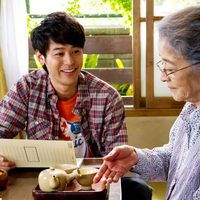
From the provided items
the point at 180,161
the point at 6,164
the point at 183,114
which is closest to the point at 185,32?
the point at 183,114

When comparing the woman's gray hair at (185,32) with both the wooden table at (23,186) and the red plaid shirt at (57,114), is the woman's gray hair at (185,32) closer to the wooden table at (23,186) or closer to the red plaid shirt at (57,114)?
the wooden table at (23,186)

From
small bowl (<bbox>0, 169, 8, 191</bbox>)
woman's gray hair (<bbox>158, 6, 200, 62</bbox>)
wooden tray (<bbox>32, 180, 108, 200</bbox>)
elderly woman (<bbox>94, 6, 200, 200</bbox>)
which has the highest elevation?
woman's gray hair (<bbox>158, 6, 200, 62</bbox>)

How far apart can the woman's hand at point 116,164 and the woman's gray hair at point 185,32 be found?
1.31ft

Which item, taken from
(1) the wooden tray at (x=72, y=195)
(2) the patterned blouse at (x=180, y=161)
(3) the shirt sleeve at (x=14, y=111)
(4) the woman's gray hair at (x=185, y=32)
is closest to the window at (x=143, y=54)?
(3) the shirt sleeve at (x=14, y=111)

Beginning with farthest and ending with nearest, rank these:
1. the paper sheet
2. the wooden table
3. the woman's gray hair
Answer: the paper sheet, the wooden table, the woman's gray hair

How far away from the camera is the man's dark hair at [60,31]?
181cm

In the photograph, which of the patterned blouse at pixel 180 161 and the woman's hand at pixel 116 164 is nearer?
the patterned blouse at pixel 180 161

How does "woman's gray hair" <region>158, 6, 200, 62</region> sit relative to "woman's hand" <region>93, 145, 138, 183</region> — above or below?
above

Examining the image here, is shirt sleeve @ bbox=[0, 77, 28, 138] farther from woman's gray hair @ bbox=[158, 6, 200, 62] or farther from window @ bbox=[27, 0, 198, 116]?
window @ bbox=[27, 0, 198, 116]

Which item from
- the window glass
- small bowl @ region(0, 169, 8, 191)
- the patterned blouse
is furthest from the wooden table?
the window glass

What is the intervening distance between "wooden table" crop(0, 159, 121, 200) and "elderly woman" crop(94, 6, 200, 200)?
0.05 m

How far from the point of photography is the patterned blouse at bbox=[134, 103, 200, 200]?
3.87 ft

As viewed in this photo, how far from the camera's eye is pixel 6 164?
5.04 ft

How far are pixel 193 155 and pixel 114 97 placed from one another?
0.77 m
